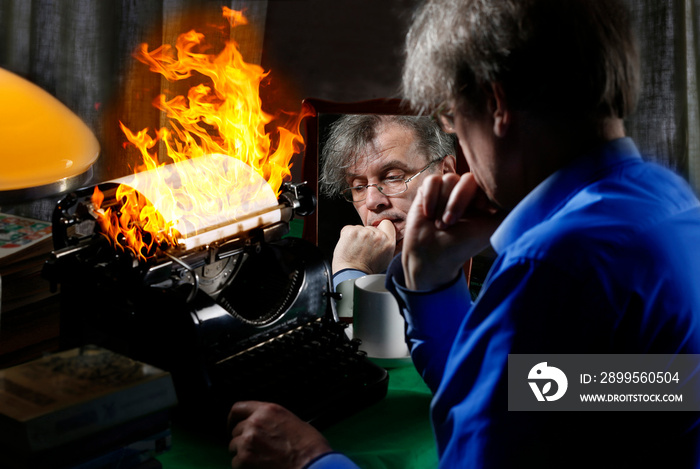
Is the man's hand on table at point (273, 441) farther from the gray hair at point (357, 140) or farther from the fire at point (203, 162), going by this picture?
the gray hair at point (357, 140)

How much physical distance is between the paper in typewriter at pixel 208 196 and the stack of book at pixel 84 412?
354mm

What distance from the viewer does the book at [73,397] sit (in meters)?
0.87

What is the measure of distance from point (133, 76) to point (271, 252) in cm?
120

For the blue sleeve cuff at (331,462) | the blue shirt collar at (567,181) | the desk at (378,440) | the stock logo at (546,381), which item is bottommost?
the desk at (378,440)

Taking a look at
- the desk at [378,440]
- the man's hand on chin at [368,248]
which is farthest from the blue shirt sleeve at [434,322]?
the man's hand on chin at [368,248]

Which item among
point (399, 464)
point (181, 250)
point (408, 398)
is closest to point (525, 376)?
point (399, 464)

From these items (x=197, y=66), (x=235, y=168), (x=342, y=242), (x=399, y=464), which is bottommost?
(x=399, y=464)

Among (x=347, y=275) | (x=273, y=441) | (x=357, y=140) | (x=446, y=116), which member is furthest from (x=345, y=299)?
(x=446, y=116)

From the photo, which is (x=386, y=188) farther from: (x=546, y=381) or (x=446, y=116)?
(x=546, y=381)

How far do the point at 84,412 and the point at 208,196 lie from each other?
602 millimetres

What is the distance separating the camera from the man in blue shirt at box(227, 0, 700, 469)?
2.72 ft

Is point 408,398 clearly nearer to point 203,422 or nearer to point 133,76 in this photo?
point 203,422

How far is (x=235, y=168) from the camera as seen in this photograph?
1521 millimetres

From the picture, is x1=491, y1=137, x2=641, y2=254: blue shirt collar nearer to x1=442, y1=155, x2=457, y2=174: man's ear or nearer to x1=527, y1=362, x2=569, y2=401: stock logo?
x1=527, y1=362, x2=569, y2=401: stock logo
